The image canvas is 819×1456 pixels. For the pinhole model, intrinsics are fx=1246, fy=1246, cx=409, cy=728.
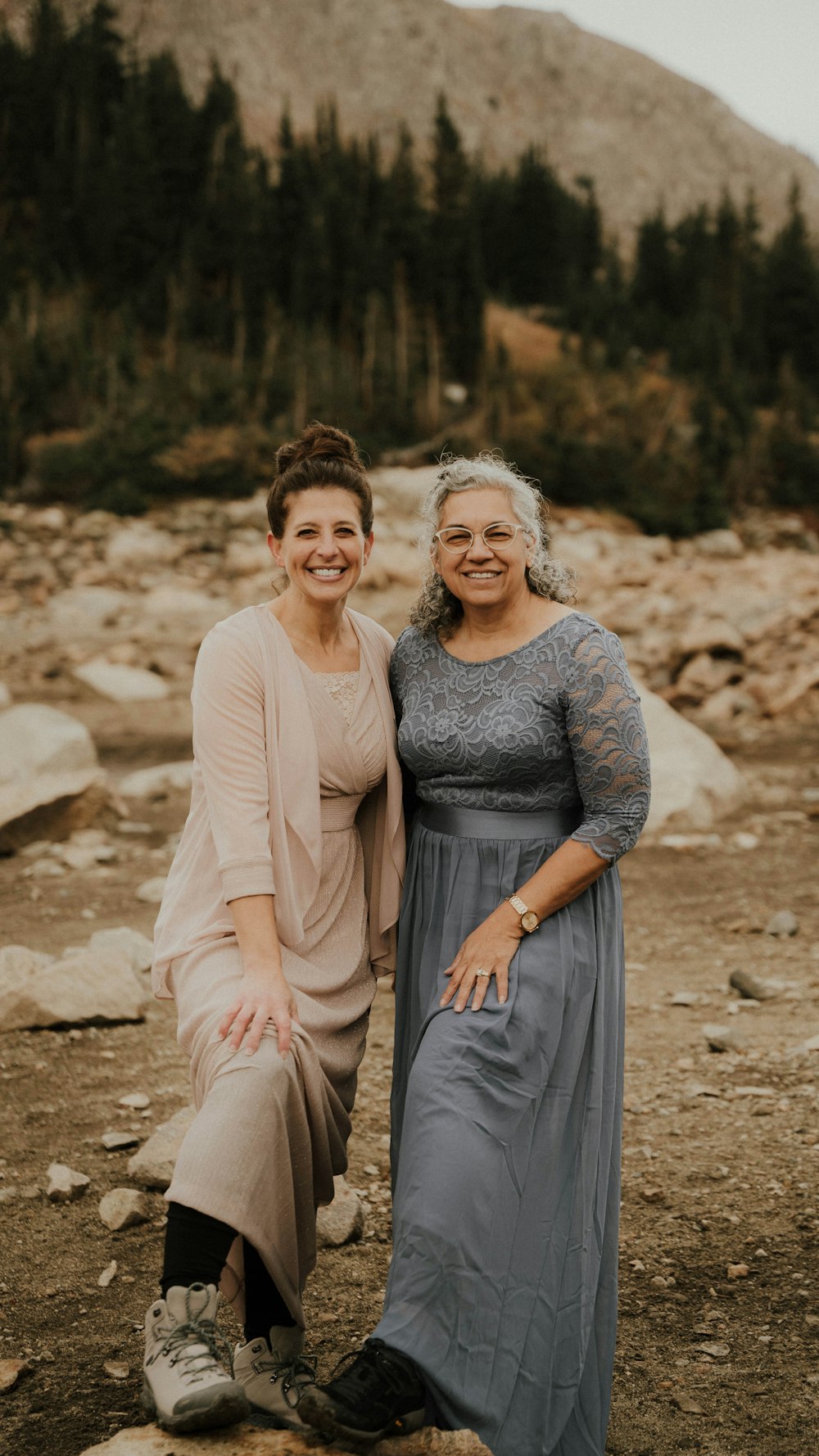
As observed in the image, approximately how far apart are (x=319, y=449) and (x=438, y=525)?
309 mm

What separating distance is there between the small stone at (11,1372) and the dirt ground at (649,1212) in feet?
0.06

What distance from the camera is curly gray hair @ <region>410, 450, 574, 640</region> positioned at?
2686mm

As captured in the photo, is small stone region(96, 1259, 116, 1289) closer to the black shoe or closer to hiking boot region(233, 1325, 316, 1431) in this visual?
hiking boot region(233, 1325, 316, 1431)

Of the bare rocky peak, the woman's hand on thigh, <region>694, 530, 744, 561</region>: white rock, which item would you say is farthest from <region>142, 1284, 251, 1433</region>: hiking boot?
the bare rocky peak

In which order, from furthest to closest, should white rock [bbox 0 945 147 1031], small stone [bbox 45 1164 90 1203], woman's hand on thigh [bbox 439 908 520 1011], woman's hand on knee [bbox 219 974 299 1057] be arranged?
white rock [bbox 0 945 147 1031]
small stone [bbox 45 1164 90 1203]
woman's hand on thigh [bbox 439 908 520 1011]
woman's hand on knee [bbox 219 974 299 1057]

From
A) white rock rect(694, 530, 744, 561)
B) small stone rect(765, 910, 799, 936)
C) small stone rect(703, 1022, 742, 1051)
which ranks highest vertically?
white rock rect(694, 530, 744, 561)

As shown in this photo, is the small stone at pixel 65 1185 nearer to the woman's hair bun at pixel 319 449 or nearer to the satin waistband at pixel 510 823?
the satin waistband at pixel 510 823

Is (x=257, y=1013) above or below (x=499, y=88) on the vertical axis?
below

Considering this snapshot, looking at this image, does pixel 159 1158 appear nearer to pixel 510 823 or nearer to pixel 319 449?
pixel 510 823

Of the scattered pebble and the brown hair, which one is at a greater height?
the brown hair

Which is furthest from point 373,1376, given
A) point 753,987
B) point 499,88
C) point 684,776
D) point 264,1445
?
point 499,88

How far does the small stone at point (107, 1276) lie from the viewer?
9.92ft

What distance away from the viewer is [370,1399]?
1979 mm

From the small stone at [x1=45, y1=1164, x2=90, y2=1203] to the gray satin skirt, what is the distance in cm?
118
